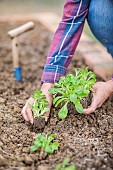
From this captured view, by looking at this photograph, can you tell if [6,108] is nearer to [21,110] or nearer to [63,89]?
[21,110]

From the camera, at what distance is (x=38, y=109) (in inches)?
73.2

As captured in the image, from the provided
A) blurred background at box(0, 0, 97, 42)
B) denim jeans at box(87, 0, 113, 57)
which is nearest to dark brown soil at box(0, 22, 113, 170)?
denim jeans at box(87, 0, 113, 57)

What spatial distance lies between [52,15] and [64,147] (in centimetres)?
266

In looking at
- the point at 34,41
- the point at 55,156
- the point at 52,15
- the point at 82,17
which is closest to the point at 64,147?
the point at 55,156

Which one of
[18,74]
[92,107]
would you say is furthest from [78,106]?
[18,74]

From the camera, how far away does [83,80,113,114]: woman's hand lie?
1.92m

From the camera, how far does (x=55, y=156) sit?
1.68 m

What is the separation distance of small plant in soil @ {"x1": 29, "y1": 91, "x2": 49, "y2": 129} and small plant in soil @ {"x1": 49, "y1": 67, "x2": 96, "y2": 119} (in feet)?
0.19

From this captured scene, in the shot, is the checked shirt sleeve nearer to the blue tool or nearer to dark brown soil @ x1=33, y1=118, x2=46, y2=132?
dark brown soil @ x1=33, y1=118, x2=46, y2=132

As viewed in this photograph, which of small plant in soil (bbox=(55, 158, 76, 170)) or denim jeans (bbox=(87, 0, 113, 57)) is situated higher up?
denim jeans (bbox=(87, 0, 113, 57))

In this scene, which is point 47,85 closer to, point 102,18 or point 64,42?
point 64,42

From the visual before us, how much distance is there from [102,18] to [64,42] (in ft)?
0.96

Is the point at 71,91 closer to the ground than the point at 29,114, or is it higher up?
higher up

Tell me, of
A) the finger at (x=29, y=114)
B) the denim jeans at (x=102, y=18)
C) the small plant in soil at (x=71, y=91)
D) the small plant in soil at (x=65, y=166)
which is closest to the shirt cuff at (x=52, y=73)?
the small plant in soil at (x=71, y=91)
